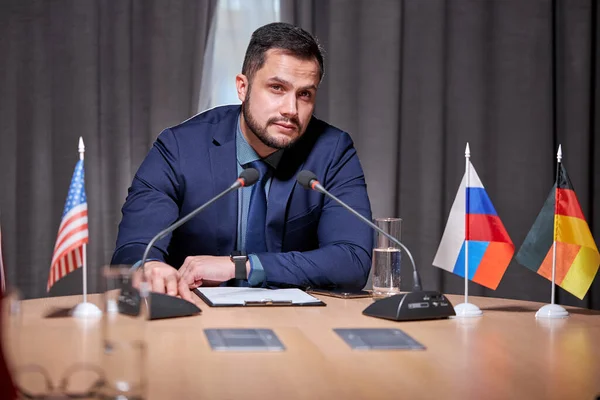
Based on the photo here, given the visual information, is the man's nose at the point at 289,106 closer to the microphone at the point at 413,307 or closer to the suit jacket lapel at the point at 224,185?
the suit jacket lapel at the point at 224,185

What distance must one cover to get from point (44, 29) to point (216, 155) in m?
1.41

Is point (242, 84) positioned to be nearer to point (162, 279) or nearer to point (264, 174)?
point (264, 174)

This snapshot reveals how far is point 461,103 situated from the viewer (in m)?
4.11

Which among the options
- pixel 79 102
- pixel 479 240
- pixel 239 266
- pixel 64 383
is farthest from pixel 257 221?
pixel 64 383

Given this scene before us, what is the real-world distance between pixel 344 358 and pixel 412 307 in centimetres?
46

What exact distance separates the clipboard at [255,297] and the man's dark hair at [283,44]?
896mm

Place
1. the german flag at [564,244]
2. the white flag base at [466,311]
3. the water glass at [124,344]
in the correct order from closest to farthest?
the water glass at [124,344]
the white flag base at [466,311]
the german flag at [564,244]

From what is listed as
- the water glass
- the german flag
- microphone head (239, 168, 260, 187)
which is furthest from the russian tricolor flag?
the water glass

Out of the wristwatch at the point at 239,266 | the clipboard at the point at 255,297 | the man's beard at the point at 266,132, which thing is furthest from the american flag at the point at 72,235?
the man's beard at the point at 266,132

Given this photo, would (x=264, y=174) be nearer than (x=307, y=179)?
No

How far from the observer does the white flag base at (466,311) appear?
2.00 meters

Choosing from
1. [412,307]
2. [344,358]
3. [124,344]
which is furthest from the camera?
[412,307]

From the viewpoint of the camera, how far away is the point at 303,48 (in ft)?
9.08

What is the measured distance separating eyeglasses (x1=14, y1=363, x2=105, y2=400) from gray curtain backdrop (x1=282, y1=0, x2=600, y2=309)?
2.89m
